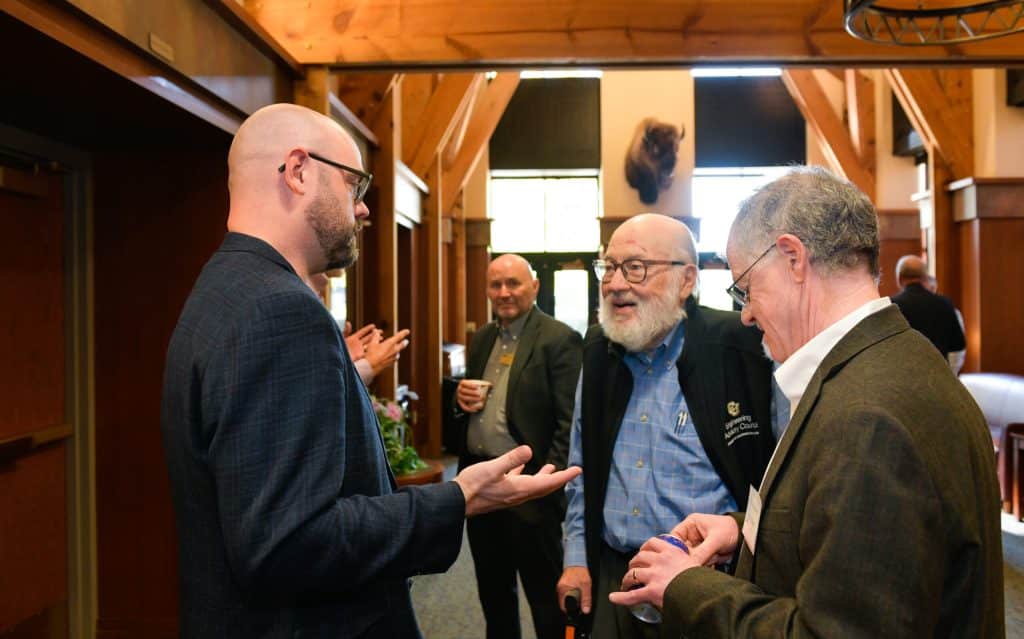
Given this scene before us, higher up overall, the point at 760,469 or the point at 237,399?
the point at 237,399

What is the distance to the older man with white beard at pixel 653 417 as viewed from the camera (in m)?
1.97

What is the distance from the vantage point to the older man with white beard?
1.97 m

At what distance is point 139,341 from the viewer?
3.18 meters

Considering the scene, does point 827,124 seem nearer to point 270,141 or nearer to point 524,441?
point 524,441

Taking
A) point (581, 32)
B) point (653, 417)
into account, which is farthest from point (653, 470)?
point (581, 32)

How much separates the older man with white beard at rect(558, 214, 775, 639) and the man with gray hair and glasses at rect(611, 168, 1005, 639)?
66 centimetres

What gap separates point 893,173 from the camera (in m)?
10.7

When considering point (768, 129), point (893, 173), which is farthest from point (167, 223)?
point (768, 129)

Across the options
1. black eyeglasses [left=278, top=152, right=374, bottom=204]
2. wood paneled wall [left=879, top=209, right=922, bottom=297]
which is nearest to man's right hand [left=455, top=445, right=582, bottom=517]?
black eyeglasses [left=278, top=152, right=374, bottom=204]

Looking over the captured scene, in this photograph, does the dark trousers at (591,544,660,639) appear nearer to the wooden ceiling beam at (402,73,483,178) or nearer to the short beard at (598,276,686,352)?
the short beard at (598,276,686,352)

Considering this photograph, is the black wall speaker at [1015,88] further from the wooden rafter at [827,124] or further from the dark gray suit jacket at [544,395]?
the dark gray suit jacket at [544,395]

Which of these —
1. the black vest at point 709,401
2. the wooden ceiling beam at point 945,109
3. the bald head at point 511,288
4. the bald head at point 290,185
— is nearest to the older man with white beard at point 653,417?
the black vest at point 709,401

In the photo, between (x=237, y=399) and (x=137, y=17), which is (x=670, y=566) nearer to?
(x=237, y=399)

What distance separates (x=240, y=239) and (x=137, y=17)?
3.94ft
